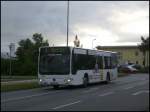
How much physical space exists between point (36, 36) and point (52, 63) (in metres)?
51.7

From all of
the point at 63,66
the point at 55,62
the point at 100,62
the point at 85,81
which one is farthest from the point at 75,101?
the point at 100,62

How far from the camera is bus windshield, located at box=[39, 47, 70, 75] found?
30047 millimetres

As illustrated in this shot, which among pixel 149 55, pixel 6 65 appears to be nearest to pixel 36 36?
pixel 6 65

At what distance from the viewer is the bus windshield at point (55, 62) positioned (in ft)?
98.6

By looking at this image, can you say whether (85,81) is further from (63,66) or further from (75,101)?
(75,101)

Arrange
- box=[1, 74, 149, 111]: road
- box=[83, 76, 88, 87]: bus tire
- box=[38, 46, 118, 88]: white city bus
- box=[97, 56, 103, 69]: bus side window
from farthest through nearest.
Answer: box=[97, 56, 103, 69]: bus side window
box=[83, 76, 88, 87]: bus tire
box=[38, 46, 118, 88]: white city bus
box=[1, 74, 149, 111]: road

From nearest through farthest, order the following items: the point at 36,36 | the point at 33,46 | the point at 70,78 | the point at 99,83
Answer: the point at 70,78
the point at 99,83
the point at 33,46
the point at 36,36

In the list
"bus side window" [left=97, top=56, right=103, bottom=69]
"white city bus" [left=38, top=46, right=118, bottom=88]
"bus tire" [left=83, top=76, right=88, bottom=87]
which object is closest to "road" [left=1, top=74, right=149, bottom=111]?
"white city bus" [left=38, top=46, right=118, bottom=88]

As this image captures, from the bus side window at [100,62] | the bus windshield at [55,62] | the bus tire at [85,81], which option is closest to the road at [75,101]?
the bus windshield at [55,62]

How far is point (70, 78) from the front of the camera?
29859 mm

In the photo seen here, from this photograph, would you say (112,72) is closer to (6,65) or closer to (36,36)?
(6,65)

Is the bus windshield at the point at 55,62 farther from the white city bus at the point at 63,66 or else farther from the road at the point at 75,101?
the road at the point at 75,101

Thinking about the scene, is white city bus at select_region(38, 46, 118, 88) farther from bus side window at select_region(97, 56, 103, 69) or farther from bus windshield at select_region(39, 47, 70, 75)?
bus side window at select_region(97, 56, 103, 69)

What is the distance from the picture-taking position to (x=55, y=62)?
3033 centimetres
